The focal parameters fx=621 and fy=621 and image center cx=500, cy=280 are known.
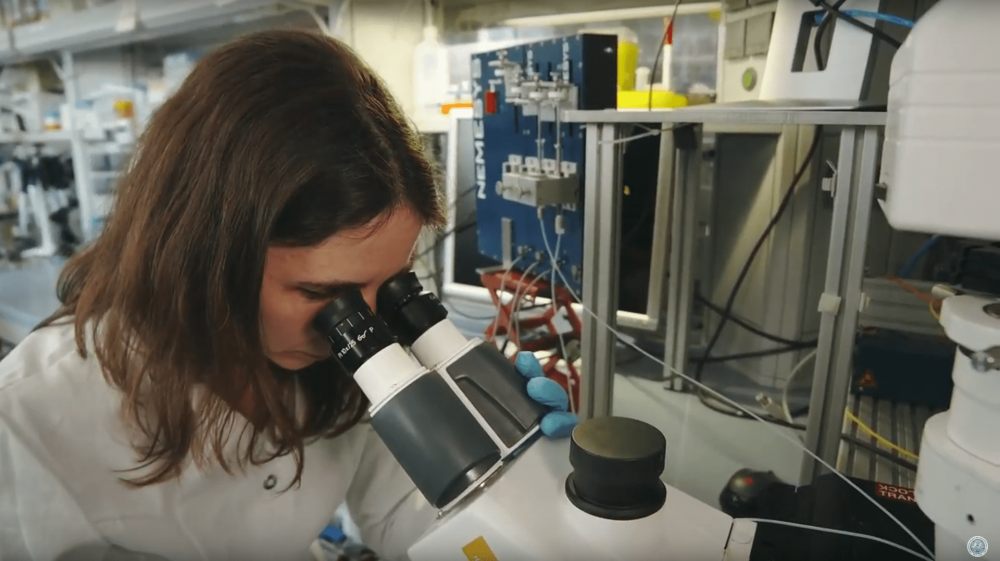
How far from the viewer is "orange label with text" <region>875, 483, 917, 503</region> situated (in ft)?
2.40

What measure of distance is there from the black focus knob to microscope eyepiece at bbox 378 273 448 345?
239 mm

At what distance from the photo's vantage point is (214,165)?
0.62 m

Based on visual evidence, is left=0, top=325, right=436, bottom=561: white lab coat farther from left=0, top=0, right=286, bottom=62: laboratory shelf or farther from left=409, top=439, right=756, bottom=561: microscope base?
left=0, top=0, right=286, bottom=62: laboratory shelf

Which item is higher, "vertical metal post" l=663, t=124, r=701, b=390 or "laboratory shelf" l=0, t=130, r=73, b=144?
"laboratory shelf" l=0, t=130, r=73, b=144

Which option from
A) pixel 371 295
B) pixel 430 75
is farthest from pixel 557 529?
pixel 430 75

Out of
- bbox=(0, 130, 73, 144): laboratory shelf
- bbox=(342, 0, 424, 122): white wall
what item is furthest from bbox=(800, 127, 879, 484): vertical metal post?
bbox=(0, 130, 73, 144): laboratory shelf

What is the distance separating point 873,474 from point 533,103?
3.42 ft

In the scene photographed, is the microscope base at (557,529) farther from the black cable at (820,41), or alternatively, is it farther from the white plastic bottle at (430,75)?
the white plastic bottle at (430,75)

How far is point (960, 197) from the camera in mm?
499

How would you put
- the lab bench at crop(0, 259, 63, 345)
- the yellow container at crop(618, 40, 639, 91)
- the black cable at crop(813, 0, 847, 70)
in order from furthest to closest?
the lab bench at crop(0, 259, 63, 345)
the yellow container at crop(618, 40, 639, 91)
the black cable at crop(813, 0, 847, 70)

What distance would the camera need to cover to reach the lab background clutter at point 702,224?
0.84 metres

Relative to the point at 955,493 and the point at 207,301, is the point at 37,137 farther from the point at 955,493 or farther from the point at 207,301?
the point at 955,493

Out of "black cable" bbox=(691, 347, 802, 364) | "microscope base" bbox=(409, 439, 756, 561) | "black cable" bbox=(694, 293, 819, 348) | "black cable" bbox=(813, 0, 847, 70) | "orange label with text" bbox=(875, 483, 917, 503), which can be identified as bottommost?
"black cable" bbox=(691, 347, 802, 364)

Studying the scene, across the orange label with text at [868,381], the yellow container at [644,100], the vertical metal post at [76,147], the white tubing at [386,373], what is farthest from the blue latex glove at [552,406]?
the vertical metal post at [76,147]
